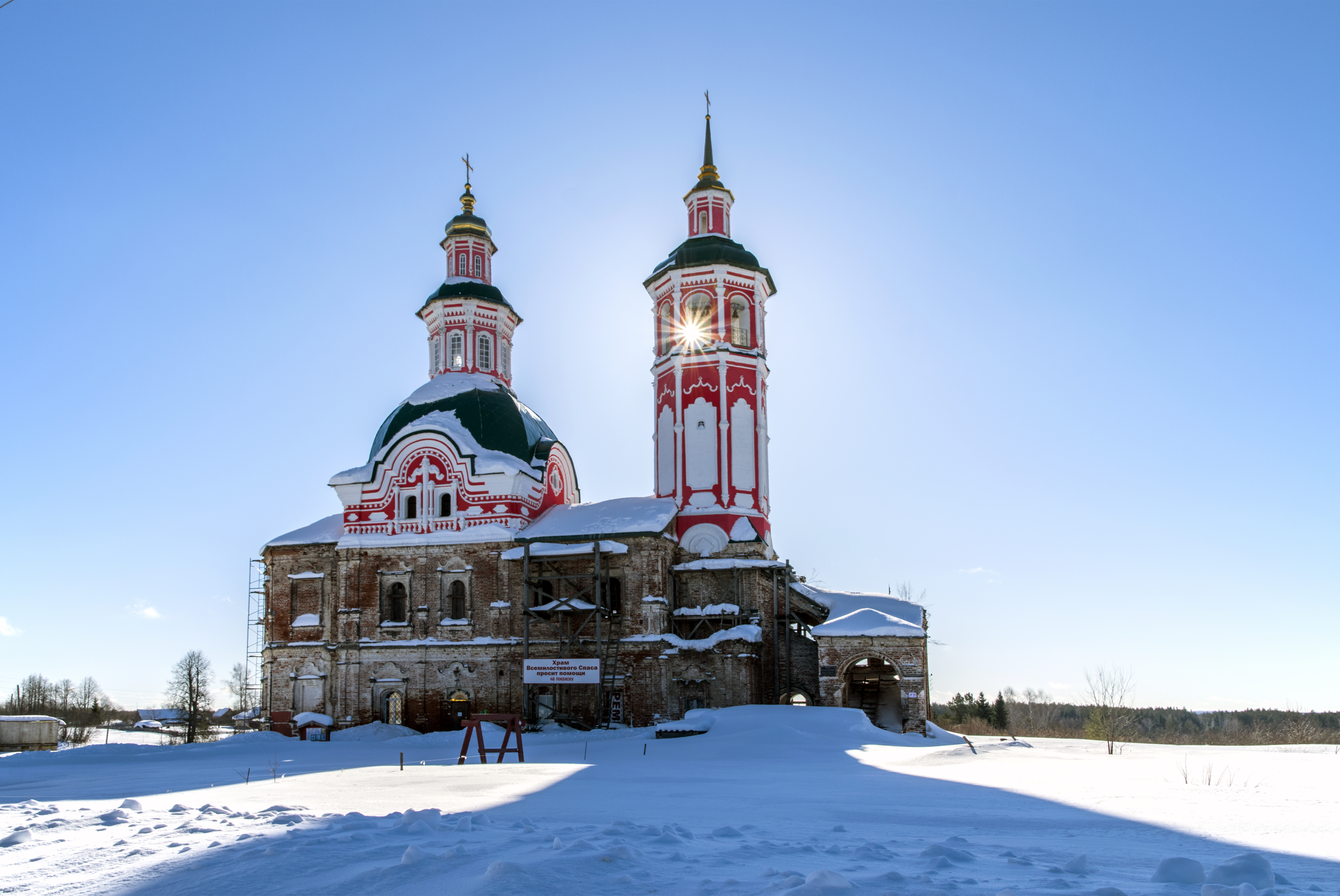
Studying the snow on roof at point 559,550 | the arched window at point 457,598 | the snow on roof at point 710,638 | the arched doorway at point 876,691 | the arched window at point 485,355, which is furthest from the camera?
the arched window at point 485,355

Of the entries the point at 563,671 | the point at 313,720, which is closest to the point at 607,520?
the point at 563,671

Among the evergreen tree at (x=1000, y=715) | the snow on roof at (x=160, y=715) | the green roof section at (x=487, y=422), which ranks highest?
the green roof section at (x=487, y=422)

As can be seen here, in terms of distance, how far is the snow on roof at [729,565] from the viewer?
28.4 metres

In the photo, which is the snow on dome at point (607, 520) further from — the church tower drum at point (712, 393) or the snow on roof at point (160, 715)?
the snow on roof at point (160, 715)

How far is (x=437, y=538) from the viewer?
29.9 metres

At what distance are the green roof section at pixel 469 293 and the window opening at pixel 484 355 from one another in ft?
4.42

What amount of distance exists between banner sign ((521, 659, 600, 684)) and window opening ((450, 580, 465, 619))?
16.8 ft

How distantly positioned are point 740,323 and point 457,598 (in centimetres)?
1214

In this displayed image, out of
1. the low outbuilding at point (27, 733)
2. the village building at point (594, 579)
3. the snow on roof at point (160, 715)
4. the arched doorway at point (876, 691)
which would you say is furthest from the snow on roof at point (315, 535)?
the snow on roof at point (160, 715)

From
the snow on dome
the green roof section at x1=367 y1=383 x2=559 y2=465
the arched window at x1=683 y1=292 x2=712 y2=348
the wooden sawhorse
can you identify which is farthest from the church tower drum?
the wooden sawhorse

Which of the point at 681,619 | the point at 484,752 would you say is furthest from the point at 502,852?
the point at 681,619

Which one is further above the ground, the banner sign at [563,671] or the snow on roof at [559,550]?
the snow on roof at [559,550]

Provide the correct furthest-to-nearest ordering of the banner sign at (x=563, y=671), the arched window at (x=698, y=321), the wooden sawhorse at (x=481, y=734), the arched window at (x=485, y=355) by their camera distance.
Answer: the arched window at (x=485, y=355)
the arched window at (x=698, y=321)
the banner sign at (x=563, y=671)
the wooden sawhorse at (x=481, y=734)

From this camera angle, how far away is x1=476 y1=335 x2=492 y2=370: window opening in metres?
35.3
